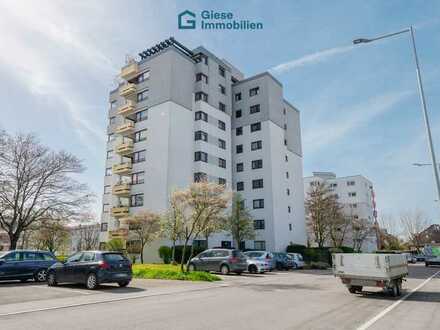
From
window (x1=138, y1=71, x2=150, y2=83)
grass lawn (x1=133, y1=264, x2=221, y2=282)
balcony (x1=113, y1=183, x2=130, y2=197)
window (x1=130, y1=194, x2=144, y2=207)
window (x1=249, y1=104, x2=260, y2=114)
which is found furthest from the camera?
window (x1=249, y1=104, x2=260, y2=114)

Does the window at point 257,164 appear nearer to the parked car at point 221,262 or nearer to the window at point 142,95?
the window at point 142,95

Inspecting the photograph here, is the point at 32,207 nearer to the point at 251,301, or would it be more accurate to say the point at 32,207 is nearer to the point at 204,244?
the point at 204,244

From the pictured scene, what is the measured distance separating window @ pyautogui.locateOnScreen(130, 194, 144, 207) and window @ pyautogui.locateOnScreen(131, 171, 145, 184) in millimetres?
1674

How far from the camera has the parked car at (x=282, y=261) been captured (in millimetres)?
30828

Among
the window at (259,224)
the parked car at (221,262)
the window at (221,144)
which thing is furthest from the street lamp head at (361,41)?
the window at (221,144)

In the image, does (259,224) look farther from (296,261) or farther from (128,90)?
(128,90)

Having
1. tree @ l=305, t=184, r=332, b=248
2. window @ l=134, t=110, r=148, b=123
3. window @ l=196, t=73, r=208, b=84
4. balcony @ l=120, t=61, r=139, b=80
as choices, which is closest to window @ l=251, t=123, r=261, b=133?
window @ l=196, t=73, r=208, b=84

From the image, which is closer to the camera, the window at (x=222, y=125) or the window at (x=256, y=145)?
the window at (x=256, y=145)

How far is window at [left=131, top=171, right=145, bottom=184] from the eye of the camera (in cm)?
3931

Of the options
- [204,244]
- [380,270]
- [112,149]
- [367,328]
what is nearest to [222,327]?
[367,328]

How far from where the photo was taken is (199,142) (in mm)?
41125

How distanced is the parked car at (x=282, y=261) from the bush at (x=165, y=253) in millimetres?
10140

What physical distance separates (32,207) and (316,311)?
92.0 ft

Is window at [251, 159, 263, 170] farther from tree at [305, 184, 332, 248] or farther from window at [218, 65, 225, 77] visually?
window at [218, 65, 225, 77]
